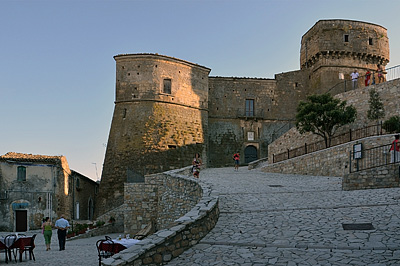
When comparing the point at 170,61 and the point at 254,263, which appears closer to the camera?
the point at 254,263

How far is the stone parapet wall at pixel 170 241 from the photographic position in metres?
7.68

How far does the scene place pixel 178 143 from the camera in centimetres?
3391

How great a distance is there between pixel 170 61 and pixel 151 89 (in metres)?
2.81

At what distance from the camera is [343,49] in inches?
1380

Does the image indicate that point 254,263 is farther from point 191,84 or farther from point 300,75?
point 300,75

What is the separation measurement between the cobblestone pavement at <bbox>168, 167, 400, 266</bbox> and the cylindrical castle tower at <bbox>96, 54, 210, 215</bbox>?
63.3ft

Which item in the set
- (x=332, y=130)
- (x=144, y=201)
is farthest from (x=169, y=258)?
(x=332, y=130)

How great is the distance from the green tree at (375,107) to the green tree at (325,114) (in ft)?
3.09

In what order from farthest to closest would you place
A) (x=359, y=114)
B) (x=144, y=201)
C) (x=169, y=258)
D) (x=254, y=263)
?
(x=359, y=114) < (x=144, y=201) < (x=169, y=258) < (x=254, y=263)

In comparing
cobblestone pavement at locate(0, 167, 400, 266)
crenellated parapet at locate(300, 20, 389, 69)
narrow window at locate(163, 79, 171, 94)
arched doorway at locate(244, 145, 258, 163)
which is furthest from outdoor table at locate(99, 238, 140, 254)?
crenellated parapet at locate(300, 20, 389, 69)

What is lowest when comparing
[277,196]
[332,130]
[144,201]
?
[144,201]

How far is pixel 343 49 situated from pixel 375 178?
22914 millimetres

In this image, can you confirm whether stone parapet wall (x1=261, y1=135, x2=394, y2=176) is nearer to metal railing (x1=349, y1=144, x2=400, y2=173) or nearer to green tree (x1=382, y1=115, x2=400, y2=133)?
metal railing (x1=349, y1=144, x2=400, y2=173)

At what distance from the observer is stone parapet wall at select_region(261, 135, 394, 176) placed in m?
19.3
